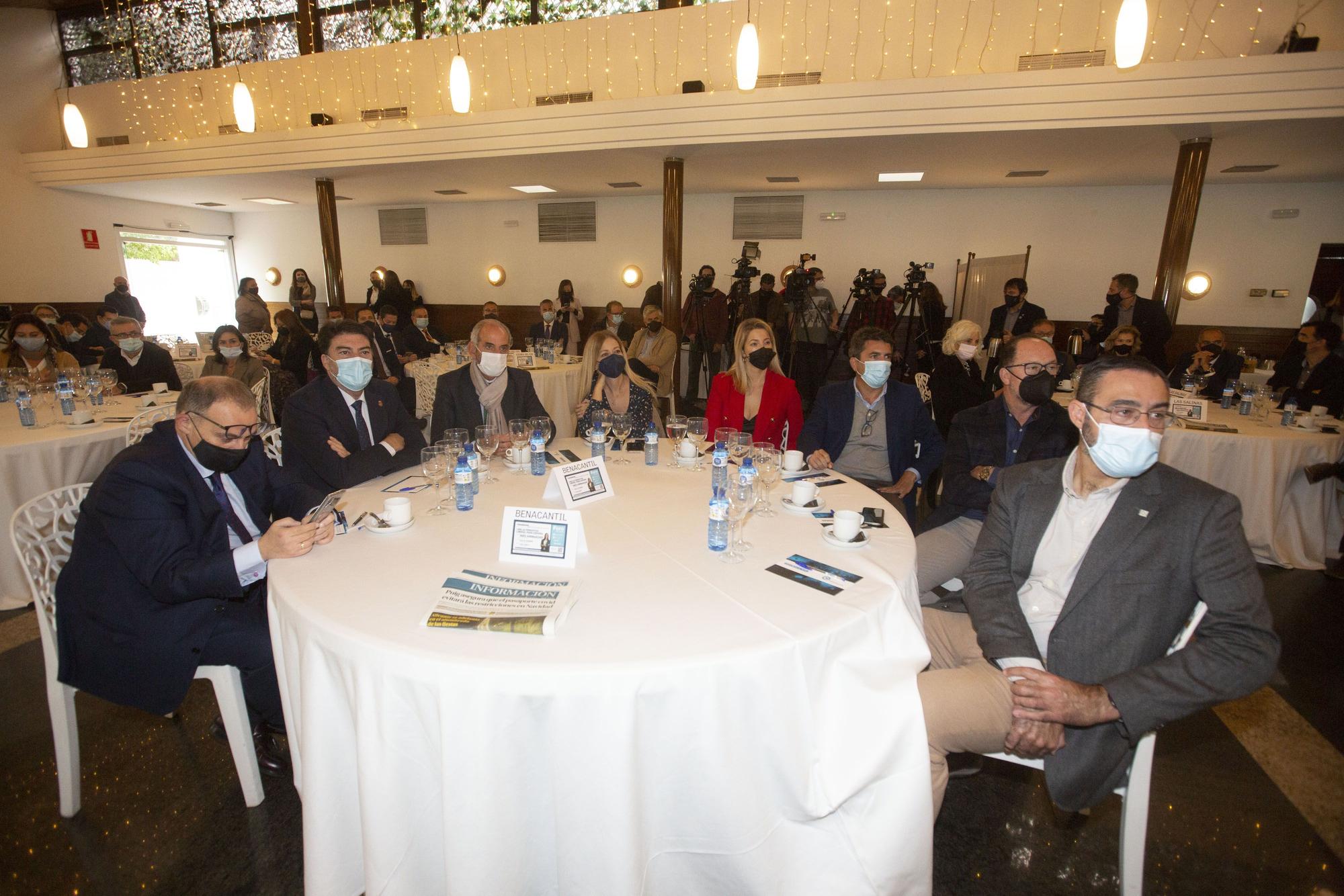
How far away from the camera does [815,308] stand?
9234 mm

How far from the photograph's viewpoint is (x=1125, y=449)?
1.72 meters

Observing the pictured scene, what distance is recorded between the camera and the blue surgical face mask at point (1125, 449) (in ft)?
5.59

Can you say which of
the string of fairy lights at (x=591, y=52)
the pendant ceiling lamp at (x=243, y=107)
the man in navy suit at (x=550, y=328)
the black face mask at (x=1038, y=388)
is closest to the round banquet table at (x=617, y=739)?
the black face mask at (x=1038, y=388)

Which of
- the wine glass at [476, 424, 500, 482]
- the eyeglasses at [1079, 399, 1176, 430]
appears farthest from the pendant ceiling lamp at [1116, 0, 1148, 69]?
the wine glass at [476, 424, 500, 482]

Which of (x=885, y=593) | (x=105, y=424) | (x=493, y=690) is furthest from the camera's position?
(x=105, y=424)

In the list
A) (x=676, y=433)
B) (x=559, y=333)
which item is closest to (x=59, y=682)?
(x=676, y=433)

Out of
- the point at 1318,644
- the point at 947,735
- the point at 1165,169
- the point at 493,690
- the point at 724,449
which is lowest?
the point at 1318,644

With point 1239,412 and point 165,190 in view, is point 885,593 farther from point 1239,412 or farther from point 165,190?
point 165,190

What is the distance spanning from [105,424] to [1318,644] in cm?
691

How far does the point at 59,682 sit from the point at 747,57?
624cm

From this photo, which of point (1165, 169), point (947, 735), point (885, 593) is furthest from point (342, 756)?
point (1165, 169)

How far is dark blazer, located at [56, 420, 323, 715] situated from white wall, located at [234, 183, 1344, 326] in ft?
33.4

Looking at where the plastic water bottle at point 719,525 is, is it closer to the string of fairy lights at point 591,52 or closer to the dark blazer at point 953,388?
the dark blazer at point 953,388

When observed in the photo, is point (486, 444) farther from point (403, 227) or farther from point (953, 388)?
point (403, 227)
